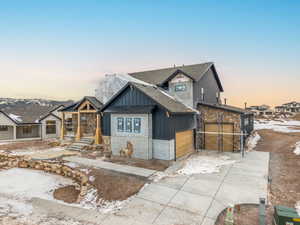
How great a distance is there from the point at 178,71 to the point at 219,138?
6839mm

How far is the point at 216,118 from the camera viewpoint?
13.3m

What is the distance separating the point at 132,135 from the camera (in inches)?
425

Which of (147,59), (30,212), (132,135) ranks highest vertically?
(147,59)

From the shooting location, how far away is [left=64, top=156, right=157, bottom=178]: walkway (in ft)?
26.7

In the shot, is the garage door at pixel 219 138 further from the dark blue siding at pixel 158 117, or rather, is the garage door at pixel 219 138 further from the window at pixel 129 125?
the window at pixel 129 125

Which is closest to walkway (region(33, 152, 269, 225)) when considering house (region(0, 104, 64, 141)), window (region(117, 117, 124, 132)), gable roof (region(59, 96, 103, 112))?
window (region(117, 117, 124, 132))

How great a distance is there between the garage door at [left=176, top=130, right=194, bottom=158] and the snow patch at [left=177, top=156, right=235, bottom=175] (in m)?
0.92

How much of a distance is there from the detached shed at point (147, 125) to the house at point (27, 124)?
13.3 m

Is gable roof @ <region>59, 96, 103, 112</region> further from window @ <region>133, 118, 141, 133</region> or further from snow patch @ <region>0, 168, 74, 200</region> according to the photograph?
snow patch @ <region>0, 168, 74, 200</region>

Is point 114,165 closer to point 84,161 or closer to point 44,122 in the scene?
point 84,161

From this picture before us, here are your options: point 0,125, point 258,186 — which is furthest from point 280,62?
point 0,125

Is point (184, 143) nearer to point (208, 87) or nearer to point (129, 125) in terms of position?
point (129, 125)

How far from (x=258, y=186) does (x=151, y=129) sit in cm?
618

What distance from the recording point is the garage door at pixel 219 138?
12.8 metres
